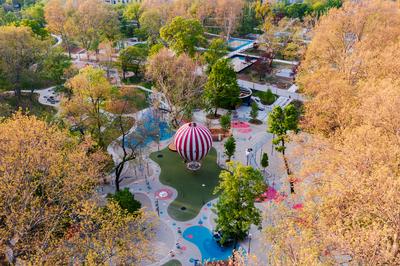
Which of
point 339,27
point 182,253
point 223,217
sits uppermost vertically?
point 339,27

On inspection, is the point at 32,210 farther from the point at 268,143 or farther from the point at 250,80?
the point at 250,80

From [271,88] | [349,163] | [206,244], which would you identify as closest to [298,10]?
[271,88]

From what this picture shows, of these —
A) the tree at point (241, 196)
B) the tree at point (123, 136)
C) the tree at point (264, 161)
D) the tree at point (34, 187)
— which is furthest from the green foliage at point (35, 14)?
the tree at point (241, 196)

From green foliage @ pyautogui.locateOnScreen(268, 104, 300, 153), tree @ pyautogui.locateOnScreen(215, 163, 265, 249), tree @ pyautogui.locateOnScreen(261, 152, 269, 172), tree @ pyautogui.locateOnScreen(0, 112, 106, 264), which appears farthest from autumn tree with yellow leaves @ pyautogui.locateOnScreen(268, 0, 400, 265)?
tree @ pyautogui.locateOnScreen(0, 112, 106, 264)

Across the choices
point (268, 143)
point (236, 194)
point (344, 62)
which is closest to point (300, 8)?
point (344, 62)

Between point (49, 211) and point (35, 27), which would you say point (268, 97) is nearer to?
point (49, 211)

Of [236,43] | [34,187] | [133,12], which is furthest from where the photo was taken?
[133,12]
